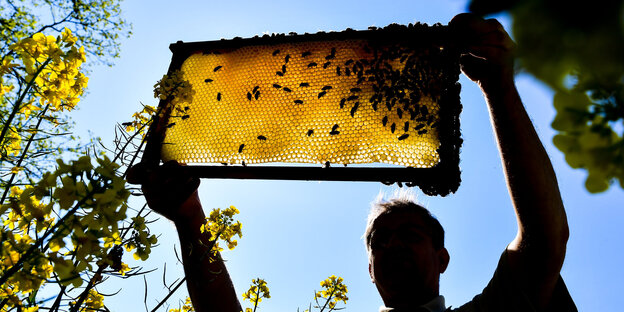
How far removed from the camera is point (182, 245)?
9.24ft

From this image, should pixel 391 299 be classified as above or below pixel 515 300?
above

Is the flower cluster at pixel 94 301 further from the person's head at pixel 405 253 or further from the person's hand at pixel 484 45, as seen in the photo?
the person's hand at pixel 484 45

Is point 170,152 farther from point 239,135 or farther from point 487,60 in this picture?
point 487,60

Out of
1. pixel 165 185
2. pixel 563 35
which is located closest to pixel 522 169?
pixel 563 35

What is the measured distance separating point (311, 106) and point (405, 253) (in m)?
1.18

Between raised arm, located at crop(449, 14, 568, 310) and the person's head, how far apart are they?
0.67m

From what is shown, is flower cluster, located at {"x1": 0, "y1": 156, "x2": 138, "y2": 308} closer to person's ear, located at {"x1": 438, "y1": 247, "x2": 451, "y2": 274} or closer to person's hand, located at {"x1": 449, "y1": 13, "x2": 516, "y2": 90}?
person's hand, located at {"x1": 449, "y1": 13, "x2": 516, "y2": 90}

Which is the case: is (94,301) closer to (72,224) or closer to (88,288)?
(88,288)

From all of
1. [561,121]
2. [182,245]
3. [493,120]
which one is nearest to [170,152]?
[182,245]

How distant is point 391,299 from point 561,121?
2.36 m

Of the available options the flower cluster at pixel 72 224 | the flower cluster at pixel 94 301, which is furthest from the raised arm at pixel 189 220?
the flower cluster at pixel 72 224

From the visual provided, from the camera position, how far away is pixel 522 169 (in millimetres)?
2057

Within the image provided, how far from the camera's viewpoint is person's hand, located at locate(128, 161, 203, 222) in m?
2.38

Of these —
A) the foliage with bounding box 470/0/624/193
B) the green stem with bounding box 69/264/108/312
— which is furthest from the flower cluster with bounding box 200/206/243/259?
the foliage with bounding box 470/0/624/193
